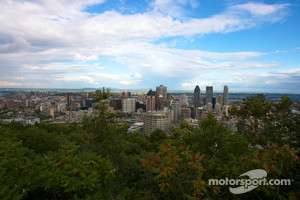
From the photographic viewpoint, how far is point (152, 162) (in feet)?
9.97

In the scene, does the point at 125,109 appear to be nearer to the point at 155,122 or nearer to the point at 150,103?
the point at 150,103

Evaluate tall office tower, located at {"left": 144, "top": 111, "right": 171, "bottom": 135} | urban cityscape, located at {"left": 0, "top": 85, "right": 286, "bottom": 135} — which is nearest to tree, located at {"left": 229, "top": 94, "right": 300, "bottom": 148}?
tall office tower, located at {"left": 144, "top": 111, "right": 171, "bottom": 135}

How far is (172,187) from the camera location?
356 centimetres

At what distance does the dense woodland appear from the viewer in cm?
302

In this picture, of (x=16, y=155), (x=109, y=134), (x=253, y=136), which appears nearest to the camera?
(x=16, y=155)

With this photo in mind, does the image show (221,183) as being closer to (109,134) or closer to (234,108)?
(109,134)

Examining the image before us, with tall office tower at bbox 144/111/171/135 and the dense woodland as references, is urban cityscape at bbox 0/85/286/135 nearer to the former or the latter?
tall office tower at bbox 144/111/171/135

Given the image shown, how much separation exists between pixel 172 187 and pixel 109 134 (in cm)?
351

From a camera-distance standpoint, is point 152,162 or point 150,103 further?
point 150,103

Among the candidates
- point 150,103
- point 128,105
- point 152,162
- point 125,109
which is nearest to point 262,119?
point 152,162

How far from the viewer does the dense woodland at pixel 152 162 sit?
302 cm

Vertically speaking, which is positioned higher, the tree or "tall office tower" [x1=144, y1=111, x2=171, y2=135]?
the tree

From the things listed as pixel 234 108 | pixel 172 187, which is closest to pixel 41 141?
pixel 172 187

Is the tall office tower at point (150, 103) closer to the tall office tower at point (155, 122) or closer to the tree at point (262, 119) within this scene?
the tall office tower at point (155, 122)
